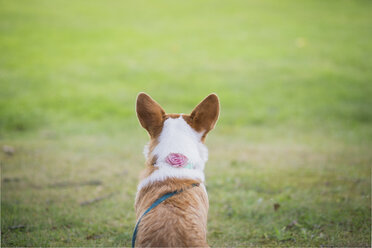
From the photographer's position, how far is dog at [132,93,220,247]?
9.13 feet

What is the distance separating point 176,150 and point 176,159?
8cm

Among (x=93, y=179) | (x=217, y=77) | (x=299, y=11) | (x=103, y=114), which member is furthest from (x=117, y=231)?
(x=299, y=11)

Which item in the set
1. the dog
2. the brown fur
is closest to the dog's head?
the dog

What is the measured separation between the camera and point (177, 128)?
11.2 feet

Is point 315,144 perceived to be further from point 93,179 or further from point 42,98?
point 42,98

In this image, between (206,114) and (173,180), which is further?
(206,114)

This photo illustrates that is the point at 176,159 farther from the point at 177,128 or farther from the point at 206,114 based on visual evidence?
the point at 206,114

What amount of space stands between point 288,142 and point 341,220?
474 cm

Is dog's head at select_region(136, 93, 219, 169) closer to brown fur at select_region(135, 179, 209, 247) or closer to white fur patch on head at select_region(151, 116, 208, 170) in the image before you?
white fur patch on head at select_region(151, 116, 208, 170)

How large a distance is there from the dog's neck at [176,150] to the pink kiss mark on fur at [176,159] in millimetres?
23

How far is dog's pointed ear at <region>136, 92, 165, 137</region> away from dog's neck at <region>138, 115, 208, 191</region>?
0.07m

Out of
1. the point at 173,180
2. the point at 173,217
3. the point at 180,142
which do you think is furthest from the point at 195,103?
the point at 173,217

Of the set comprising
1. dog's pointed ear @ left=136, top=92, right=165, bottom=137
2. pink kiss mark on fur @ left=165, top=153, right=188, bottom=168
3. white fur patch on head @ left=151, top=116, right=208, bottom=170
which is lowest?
pink kiss mark on fur @ left=165, top=153, right=188, bottom=168

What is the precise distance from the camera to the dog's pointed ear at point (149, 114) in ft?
11.1
